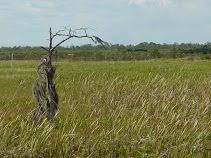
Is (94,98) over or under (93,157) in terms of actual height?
over

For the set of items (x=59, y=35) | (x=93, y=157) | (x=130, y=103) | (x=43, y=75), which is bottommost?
(x=93, y=157)

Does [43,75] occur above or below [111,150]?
above

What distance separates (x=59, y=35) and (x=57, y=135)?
4.79 ft

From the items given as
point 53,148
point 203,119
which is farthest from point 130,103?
point 53,148

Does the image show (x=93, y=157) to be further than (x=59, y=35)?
No

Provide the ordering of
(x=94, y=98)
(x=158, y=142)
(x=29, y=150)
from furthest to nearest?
(x=94, y=98) < (x=158, y=142) < (x=29, y=150)

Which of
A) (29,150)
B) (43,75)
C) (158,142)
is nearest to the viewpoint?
(29,150)

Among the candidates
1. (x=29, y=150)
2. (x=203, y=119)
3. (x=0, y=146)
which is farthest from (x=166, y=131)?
(x=0, y=146)

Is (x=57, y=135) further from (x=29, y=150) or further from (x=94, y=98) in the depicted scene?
(x=94, y=98)

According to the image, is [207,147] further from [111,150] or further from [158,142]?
[111,150]

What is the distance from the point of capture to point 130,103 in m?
6.62

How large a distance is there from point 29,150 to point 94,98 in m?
2.81

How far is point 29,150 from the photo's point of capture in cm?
450

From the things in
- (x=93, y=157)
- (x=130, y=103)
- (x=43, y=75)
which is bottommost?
(x=93, y=157)
